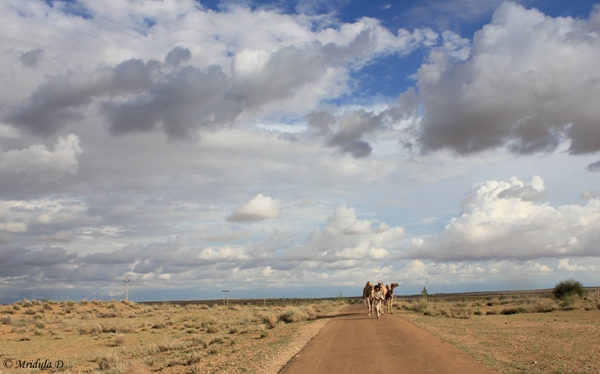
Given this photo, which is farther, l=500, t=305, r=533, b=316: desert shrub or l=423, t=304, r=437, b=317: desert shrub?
l=500, t=305, r=533, b=316: desert shrub

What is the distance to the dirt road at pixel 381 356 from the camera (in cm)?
1331

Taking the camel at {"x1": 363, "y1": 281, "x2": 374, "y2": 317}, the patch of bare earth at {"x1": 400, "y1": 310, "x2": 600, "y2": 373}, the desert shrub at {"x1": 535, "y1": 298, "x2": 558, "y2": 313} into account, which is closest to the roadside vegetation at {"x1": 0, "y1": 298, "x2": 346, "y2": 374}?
the camel at {"x1": 363, "y1": 281, "x2": 374, "y2": 317}

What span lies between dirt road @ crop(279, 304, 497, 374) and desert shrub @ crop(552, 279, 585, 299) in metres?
40.5

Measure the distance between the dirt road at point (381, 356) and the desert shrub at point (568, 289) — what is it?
1593 inches

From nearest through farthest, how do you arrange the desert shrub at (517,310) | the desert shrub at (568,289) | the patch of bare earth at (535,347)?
1. the patch of bare earth at (535,347)
2. the desert shrub at (517,310)
3. the desert shrub at (568,289)

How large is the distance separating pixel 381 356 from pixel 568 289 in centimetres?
4790

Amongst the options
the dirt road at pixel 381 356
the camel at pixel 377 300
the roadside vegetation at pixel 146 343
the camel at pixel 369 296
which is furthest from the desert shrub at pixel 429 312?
the dirt road at pixel 381 356

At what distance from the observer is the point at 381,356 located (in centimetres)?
1510

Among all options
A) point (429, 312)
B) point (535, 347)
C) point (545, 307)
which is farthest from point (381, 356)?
point (545, 307)

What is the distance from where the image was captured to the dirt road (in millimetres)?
13312

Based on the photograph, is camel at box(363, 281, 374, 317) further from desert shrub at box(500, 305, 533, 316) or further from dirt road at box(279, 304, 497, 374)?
desert shrub at box(500, 305, 533, 316)

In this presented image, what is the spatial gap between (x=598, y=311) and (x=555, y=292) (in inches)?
814

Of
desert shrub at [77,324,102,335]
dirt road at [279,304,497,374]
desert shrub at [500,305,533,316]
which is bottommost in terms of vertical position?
desert shrub at [77,324,102,335]

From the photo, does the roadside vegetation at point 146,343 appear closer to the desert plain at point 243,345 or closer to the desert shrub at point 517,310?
the desert plain at point 243,345
